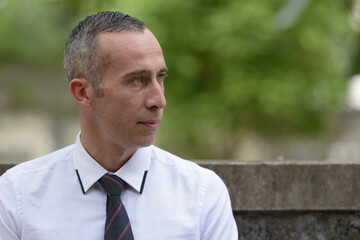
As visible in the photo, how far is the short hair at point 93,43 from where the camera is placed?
2.01 meters

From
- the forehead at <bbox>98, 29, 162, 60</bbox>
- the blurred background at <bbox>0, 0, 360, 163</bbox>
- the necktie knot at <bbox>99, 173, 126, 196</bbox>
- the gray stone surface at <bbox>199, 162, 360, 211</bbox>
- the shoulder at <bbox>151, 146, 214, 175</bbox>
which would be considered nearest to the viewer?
the forehead at <bbox>98, 29, 162, 60</bbox>

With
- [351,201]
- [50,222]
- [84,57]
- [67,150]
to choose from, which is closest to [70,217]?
[50,222]

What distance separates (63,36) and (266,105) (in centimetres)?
485

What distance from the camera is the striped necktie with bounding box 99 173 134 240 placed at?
80.0 inches

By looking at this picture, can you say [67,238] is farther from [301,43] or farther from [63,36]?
[63,36]

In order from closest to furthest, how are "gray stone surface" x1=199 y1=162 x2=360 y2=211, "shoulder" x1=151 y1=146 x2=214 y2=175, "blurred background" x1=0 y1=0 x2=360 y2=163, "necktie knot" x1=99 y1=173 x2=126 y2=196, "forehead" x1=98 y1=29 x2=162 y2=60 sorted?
"forehead" x1=98 y1=29 x2=162 y2=60 → "necktie knot" x1=99 y1=173 x2=126 y2=196 → "shoulder" x1=151 y1=146 x2=214 y2=175 → "gray stone surface" x1=199 y1=162 x2=360 y2=211 → "blurred background" x1=0 y1=0 x2=360 y2=163

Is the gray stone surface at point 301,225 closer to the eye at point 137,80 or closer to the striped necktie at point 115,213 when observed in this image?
the striped necktie at point 115,213

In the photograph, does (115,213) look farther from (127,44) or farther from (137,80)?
(127,44)

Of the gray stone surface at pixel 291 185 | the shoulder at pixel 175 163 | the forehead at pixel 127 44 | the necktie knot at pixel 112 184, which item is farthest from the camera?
the gray stone surface at pixel 291 185

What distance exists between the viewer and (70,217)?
2.09 meters

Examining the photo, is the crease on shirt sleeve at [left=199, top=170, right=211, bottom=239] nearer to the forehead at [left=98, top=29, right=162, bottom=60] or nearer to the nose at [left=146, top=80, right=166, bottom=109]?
the nose at [left=146, top=80, right=166, bottom=109]

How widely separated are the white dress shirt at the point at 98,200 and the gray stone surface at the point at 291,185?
2.20ft

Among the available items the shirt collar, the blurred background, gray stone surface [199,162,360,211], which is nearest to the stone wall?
gray stone surface [199,162,360,211]

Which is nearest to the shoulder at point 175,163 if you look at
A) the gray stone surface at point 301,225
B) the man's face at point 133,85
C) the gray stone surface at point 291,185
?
the man's face at point 133,85
